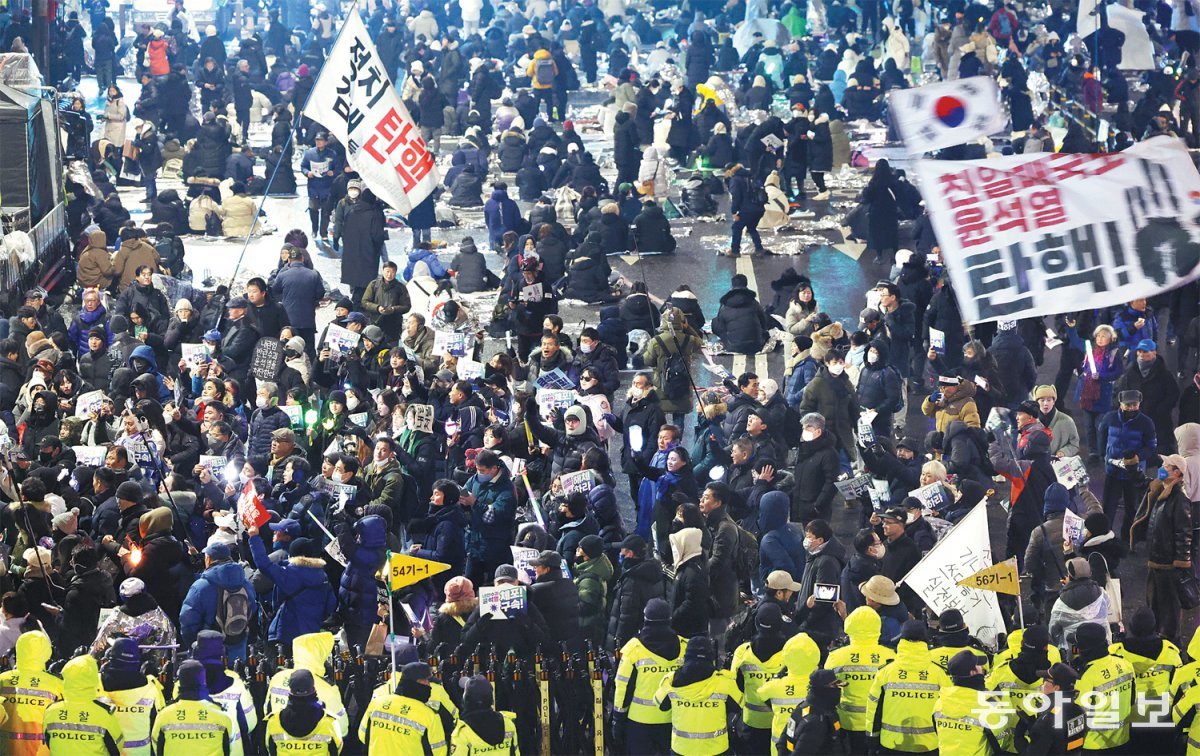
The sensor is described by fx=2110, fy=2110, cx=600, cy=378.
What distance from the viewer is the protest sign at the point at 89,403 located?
16266 millimetres

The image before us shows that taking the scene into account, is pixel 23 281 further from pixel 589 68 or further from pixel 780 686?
pixel 589 68

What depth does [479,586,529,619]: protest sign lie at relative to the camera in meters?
12.7

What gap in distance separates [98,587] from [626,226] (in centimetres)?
1252

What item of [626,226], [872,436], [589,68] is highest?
[589,68]

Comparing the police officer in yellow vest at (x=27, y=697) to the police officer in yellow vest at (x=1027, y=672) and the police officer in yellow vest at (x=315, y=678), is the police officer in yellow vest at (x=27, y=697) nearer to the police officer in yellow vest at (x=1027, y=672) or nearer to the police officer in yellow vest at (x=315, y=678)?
the police officer in yellow vest at (x=315, y=678)

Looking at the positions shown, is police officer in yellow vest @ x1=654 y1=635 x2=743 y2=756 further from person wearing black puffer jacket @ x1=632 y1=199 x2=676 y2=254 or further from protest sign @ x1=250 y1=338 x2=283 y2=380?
person wearing black puffer jacket @ x1=632 y1=199 x2=676 y2=254

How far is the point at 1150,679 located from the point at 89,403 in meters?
8.38

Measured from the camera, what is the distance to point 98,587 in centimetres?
1349

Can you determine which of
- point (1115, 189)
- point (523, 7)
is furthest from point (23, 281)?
point (523, 7)

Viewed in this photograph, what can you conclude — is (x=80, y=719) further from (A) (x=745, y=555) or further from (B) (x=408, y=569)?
(A) (x=745, y=555)

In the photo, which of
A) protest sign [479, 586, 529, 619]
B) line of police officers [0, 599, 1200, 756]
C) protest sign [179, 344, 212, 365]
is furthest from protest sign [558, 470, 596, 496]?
protest sign [179, 344, 212, 365]

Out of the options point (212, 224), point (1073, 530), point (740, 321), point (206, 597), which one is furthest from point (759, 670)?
point (212, 224)

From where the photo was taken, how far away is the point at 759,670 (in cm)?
1244

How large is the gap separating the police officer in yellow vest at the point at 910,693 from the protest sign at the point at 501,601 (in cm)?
222
